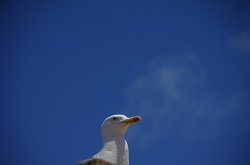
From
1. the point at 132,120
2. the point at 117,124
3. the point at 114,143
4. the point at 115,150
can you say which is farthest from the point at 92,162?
the point at 132,120

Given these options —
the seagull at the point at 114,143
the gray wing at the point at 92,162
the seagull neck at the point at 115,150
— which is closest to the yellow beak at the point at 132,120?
the seagull at the point at 114,143

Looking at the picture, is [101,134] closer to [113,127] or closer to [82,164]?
[113,127]

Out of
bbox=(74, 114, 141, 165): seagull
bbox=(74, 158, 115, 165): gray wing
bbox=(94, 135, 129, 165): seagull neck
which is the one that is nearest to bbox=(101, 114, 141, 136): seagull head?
bbox=(74, 114, 141, 165): seagull

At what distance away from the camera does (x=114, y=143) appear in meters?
6.70

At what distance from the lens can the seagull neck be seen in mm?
6430

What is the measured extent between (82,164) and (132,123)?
139cm

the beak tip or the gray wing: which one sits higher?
the beak tip

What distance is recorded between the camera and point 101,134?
23.3 ft

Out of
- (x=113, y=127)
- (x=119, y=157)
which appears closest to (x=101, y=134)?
(x=113, y=127)

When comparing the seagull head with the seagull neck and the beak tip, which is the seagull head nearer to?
the beak tip

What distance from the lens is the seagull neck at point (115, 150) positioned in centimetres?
643

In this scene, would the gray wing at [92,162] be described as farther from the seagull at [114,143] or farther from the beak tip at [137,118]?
the beak tip at [137,118]

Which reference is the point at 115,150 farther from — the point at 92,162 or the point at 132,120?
the point at 132,120

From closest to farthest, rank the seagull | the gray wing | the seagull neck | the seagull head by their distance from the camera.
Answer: the gray wing, the seagull, the seagull neck, the seagull head
